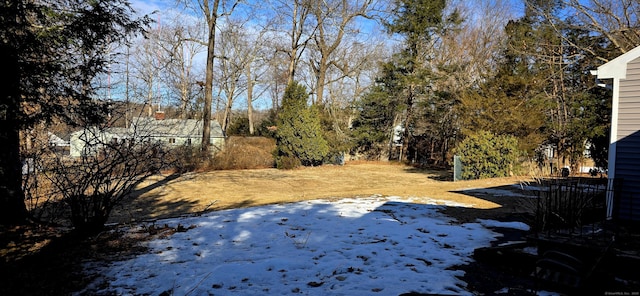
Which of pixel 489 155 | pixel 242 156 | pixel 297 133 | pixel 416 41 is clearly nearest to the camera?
pixel 489 155

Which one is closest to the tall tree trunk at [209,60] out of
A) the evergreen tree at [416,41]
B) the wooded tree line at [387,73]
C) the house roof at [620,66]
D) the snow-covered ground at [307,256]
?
the wooded tree line at [387,73]

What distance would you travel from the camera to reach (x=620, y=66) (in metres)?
5.83

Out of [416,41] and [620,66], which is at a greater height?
[416,41]

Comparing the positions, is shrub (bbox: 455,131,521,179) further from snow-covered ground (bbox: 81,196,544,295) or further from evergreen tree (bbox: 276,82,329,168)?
evergreen tree (bbox: 276,82,329,168)

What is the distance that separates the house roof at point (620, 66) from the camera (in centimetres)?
570

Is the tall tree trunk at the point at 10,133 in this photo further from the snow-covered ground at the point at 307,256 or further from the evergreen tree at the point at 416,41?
the evergreen tree at the point at 416,41

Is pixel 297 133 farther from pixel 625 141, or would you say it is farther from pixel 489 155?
pixel 625 141

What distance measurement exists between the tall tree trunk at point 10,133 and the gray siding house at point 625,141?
7804 mm

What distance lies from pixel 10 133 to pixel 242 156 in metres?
15.7

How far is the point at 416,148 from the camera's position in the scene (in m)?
25.3

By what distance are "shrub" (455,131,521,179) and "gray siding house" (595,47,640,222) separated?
7.58 metres

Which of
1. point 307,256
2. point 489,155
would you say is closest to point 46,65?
point 307,256

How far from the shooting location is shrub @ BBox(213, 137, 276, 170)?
19203 mm

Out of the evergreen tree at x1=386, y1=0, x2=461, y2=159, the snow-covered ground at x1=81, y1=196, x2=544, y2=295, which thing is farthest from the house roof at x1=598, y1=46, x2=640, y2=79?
the evergreen tree at x1=386, y1=0, x2=461, y2=159
